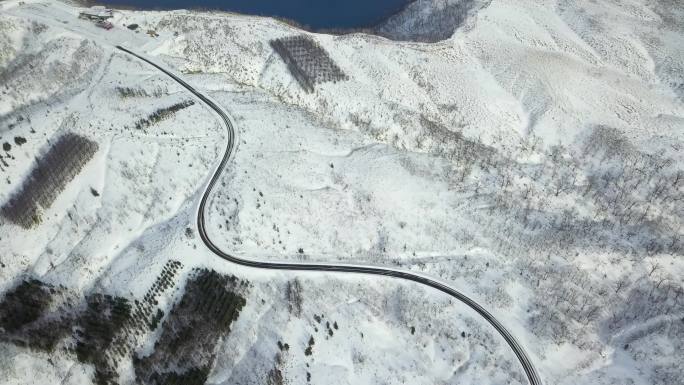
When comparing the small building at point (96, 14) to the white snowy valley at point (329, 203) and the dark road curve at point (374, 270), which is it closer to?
the white snowy valley at point (329, 203)

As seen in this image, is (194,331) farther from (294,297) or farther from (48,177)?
(48,177)

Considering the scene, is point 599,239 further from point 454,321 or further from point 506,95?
point 506,95

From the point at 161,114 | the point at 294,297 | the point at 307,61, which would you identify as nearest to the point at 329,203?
the point at 294,297

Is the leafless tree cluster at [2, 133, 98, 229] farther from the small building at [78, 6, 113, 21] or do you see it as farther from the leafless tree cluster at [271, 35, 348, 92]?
the leafless tree cluster at [271, 35, 348, 92]

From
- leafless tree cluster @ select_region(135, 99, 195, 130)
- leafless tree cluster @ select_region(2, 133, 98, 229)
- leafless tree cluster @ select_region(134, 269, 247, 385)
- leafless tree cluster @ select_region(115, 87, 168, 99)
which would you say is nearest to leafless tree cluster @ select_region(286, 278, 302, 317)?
leafless tree cluster @ select_region(134, 269, 247, 385)

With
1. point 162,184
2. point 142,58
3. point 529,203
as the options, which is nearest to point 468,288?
point 529,203

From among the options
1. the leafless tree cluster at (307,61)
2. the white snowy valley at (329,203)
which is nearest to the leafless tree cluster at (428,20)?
the white snowy valley at (329,203)
